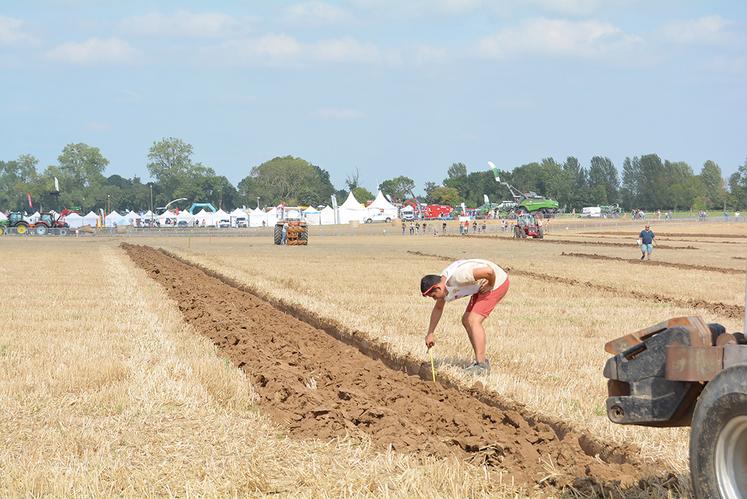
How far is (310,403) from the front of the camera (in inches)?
340

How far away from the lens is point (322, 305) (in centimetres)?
1917

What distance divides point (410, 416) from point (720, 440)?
406cm

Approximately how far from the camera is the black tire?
4422mm

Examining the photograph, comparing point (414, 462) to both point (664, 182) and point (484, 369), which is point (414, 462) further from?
point (664, 182)

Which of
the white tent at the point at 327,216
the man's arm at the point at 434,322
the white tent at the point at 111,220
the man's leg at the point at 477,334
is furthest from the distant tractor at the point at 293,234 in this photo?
the white tent at the point at 327,216

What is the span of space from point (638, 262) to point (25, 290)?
2314cm

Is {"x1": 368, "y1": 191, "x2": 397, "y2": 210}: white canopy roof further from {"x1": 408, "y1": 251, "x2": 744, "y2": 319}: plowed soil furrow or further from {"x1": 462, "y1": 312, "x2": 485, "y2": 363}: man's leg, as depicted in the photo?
{"x1": 462, "y1": 312, "x2": 485, "y2": 363}: man's leg

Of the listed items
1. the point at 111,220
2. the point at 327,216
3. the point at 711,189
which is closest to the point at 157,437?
the point at 111,220

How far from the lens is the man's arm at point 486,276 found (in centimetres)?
1048

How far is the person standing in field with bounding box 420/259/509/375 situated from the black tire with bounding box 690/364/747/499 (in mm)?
5430

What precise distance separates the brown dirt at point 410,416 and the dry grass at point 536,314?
0.41m

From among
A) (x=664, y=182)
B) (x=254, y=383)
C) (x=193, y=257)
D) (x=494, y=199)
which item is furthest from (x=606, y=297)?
(x=494, y=199)

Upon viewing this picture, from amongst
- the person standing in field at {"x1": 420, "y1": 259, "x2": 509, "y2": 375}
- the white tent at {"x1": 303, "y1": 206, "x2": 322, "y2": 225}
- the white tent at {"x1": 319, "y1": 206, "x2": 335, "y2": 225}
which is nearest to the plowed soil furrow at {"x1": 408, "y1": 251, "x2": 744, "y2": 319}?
the person standing in field at {"x1": 420, "y1": 259, "x2": 509, "y2": 375}

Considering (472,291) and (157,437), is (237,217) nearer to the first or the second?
(472,291)
